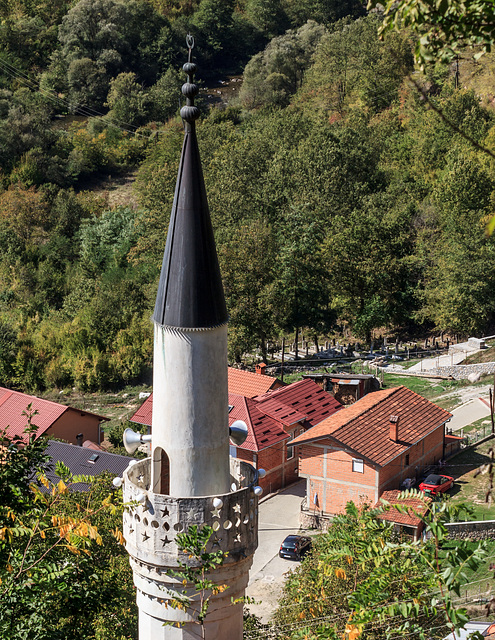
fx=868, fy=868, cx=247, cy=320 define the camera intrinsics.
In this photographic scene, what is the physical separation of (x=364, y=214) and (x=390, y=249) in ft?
10.5

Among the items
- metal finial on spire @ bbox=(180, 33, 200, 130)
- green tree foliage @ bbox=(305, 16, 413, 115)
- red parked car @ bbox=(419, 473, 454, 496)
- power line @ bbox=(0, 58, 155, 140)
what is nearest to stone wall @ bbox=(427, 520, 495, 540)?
red parked car @ bbox=(419, 473, 454, 496)

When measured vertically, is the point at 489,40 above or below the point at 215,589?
above

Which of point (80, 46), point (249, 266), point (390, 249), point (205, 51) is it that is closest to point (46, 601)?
point (249, 266)

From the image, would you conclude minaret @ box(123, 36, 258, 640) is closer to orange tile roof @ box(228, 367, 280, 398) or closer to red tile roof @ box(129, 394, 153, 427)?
red tile roof @ box(129, 394, 153, 427)

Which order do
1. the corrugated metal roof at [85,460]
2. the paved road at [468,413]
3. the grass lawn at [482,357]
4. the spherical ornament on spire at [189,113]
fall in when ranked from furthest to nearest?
the grass lawn at [482,357] < the paved road at [468,413] < the corrugated metal roof at [85,460] < the spherical ornament on spire at [189,113]

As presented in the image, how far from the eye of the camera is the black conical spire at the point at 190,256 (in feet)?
37.6

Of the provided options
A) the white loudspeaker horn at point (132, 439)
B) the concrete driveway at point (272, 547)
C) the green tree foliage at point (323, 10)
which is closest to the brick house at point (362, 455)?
the concrete driveway at point (272, 547)

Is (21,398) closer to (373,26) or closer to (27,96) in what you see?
(27,96)

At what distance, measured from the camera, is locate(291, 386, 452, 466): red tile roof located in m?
34.7

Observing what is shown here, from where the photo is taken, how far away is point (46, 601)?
10.5 m

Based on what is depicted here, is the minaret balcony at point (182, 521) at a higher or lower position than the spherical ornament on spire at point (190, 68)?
lower

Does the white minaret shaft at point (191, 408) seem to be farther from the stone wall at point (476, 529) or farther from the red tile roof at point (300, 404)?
the red tile roof at point (300, 404)

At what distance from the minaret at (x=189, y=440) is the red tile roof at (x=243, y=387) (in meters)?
31.3

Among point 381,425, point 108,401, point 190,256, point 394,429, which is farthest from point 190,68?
point 108,401
